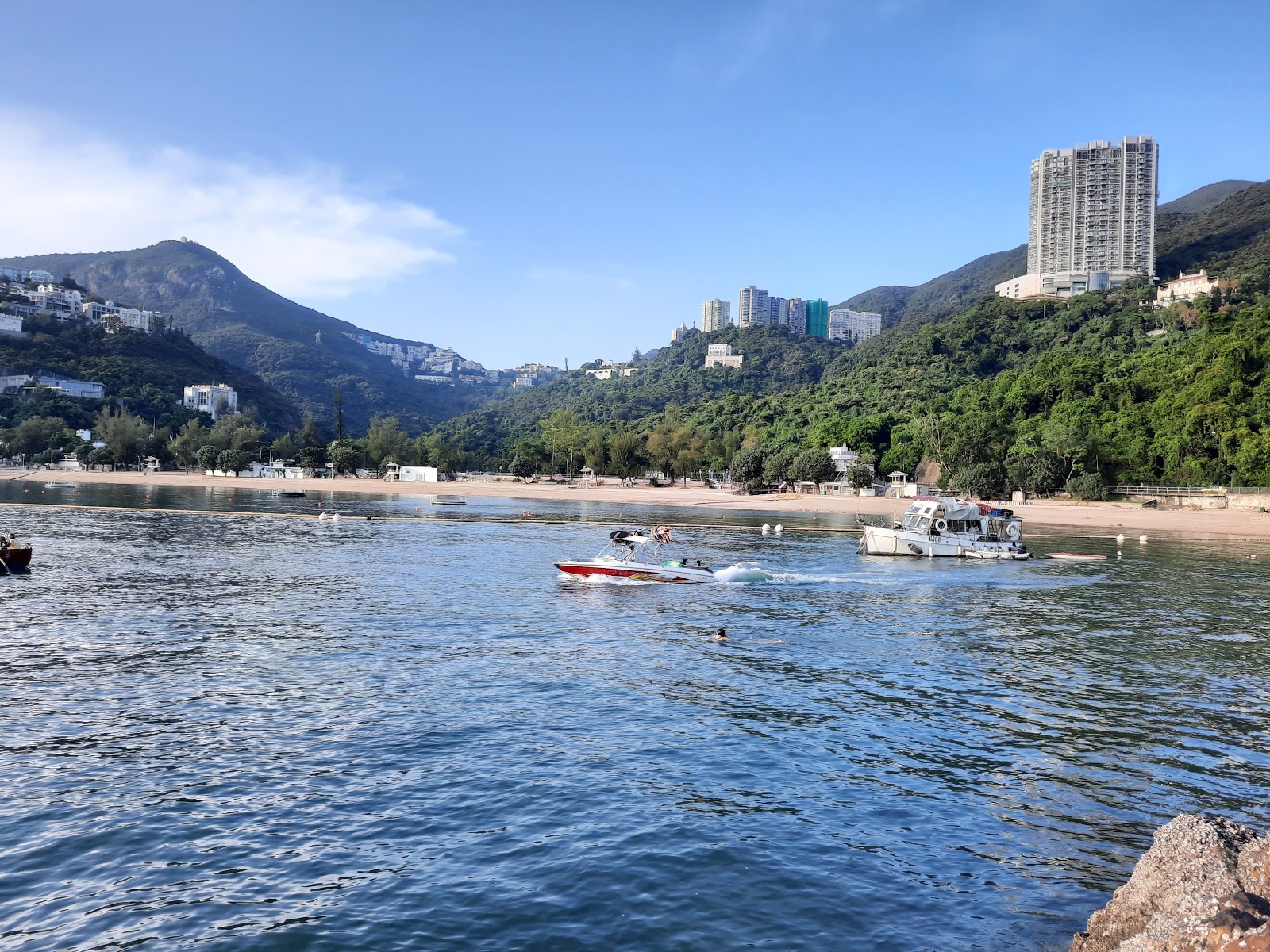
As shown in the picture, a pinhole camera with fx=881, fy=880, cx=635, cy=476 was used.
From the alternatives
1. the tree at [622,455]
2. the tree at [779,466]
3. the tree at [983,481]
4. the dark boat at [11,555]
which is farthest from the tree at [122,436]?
the tree at [983,481]

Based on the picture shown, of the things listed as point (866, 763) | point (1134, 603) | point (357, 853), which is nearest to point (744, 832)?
point (866, 763)

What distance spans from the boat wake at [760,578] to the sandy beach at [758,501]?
1914 inches

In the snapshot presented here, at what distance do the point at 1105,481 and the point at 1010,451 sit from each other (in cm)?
1408

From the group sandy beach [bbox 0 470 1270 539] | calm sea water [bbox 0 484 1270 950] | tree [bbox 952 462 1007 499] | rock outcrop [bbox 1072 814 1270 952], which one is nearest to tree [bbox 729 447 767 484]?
sandy beach [bbox 0 470 1270 539]

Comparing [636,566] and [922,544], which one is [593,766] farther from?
[922,544]

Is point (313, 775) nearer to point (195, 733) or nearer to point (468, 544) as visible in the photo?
point (195, 733)

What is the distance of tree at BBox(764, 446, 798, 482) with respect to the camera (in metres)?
146

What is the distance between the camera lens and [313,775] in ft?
54.1

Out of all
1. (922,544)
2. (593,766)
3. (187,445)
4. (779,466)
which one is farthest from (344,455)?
(593,766)

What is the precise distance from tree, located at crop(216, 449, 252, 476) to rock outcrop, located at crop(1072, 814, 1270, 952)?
192559 millimetres

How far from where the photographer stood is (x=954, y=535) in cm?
6078

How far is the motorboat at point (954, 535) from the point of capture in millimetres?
59906

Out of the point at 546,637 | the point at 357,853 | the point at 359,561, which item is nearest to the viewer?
the point at 357,853

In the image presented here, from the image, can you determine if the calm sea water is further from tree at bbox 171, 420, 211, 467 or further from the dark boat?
tree at bbox 171, 420, 211, 467
